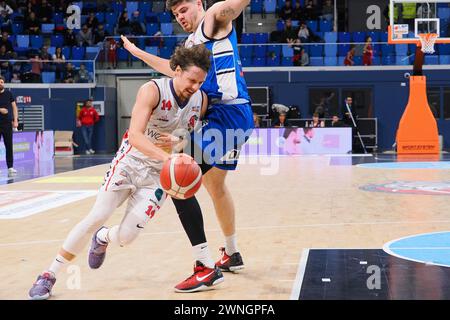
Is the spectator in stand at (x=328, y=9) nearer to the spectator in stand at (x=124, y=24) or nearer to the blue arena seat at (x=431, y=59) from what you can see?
the blue arena seat at (x=431, y=59)

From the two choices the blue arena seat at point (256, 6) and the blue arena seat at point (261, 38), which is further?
the blue arena seat at point (256, 6)

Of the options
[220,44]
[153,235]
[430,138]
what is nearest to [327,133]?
[430,138]

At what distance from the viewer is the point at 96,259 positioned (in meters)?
4.93

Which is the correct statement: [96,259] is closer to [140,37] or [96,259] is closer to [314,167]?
[314,167]

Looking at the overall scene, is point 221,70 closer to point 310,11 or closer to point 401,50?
point 401,50

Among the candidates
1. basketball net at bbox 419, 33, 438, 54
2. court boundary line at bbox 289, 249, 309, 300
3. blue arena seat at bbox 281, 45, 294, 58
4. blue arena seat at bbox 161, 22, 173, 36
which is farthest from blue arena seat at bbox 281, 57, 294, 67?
court boundary line at bbox 289, 249, 309, 300

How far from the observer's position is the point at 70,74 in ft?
80.9

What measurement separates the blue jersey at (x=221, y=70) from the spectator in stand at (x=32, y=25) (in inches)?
889

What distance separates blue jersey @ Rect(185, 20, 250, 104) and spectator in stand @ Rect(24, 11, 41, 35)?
22.6m

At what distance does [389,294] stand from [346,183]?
7803mm

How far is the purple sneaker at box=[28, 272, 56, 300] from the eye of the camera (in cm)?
438

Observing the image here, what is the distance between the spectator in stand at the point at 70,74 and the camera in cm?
2464

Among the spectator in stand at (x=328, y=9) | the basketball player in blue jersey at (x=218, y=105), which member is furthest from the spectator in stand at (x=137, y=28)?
the basketball player in blue jersey at (x=218, y=105)

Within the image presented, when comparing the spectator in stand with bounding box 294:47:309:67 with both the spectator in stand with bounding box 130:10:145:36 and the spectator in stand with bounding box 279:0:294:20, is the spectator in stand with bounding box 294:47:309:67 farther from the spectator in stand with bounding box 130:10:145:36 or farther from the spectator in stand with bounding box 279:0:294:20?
the spectator in stand with bounding box 130:10:145:36
